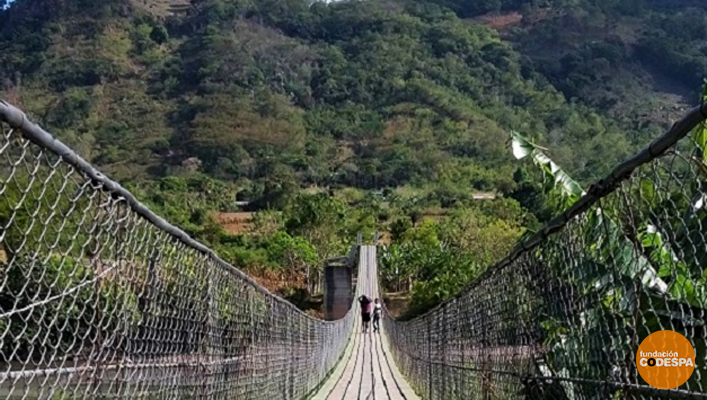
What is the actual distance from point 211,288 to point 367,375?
7.99 meters

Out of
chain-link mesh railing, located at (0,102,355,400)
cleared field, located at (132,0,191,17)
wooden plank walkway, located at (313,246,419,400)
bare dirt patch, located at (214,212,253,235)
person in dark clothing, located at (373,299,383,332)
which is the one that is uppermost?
cleared field, located at (132,0,191,17)

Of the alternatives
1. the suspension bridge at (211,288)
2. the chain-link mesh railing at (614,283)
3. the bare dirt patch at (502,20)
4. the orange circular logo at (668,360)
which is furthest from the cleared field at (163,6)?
the orange circular logo at (668,360)

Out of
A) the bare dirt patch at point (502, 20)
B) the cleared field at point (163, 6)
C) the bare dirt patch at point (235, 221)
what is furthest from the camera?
the bare dirt patch at point (502, 20)

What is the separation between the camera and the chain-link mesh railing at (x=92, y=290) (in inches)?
61.8

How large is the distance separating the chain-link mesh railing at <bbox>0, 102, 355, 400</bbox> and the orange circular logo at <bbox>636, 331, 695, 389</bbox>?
3.57ft

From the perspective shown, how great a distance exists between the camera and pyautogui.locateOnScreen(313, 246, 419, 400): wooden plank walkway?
8.55 meters

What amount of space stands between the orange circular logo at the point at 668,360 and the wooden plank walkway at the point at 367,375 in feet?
20.2

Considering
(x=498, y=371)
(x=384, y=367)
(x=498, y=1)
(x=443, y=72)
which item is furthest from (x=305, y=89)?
(x=498, y=371)

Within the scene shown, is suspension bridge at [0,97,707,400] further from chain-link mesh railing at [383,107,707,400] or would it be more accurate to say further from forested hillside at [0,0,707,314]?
forested hillside at [0,0,707,314]

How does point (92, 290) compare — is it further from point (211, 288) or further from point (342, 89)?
point (342, 89)

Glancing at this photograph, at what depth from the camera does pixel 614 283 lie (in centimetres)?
223

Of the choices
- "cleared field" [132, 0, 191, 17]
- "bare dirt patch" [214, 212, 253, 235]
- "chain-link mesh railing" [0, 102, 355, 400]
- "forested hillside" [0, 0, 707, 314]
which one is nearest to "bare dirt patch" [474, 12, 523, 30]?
"forested hillside" [0, 0, 707, 314]

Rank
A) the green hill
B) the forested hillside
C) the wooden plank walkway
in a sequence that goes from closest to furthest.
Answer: the wooden plank walkway, the forested hillside, the green hill

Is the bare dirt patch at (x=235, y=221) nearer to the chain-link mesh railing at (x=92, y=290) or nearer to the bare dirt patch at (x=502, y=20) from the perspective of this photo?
the chain-link mesh railing at (x=92, y=290)
